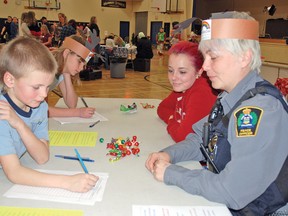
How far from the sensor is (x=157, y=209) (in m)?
1.05

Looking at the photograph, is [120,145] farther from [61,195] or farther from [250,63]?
[250,63]

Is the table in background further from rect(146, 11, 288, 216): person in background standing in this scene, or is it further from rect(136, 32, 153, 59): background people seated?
rect(136, 32, 153, 59): background people seated

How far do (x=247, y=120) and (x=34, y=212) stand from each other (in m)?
0.78

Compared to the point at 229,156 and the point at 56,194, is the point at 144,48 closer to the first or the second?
the point at 229,156

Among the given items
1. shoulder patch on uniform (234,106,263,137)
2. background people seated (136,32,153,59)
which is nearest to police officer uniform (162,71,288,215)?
shoulder patch on uniform (234,106,263,137)

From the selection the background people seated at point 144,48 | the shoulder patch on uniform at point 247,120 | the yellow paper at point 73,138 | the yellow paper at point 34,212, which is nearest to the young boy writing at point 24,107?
the yellow paper at point 34,212

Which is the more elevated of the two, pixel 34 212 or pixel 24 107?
pixel 24 107


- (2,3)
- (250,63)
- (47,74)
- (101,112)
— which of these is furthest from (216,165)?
(2,3)

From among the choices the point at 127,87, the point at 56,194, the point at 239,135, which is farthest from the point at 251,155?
the point at 127,87

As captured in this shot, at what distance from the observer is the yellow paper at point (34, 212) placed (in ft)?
3.22

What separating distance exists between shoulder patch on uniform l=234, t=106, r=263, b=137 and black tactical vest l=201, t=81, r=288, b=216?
84mm

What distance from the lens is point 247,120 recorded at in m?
1.07

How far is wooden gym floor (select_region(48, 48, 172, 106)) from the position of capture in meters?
6.19

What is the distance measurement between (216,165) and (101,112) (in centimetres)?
129
